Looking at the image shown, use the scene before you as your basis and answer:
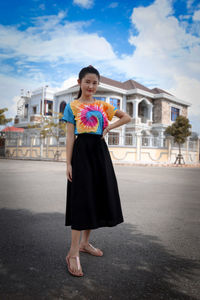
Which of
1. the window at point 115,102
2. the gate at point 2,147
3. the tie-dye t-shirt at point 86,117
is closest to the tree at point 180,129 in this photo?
the window at point 115,102

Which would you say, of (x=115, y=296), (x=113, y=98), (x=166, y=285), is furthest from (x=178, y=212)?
(x=113, y=98)

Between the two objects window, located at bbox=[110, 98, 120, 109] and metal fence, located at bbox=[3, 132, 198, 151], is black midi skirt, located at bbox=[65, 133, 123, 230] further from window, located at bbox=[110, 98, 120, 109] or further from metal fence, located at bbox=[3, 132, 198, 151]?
window, located at bbox=[110, 98, 120, 109]

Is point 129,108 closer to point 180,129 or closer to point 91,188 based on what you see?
point 180,129

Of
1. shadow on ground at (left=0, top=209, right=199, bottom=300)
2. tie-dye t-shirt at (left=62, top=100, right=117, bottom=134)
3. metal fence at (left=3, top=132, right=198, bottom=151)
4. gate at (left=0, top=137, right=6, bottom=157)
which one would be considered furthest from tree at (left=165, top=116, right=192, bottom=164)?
tie-dye t-shirt at (left=62, top=100, right=117, bottom=134)

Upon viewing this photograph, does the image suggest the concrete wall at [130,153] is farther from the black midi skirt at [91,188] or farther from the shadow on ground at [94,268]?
the black midi skirt at [91,188]

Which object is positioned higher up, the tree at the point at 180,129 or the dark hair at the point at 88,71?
the tree at the point at 180,129

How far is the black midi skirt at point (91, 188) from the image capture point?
2.14 metres

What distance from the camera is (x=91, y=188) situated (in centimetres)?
218

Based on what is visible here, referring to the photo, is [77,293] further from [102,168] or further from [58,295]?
[102,168]

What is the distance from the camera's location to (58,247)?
256 cm

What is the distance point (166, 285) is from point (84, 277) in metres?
0.61

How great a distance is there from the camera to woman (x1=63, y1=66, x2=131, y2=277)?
2.15 metres

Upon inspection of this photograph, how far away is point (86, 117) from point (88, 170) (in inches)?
18.4

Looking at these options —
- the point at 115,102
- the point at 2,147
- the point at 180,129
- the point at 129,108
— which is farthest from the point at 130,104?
the point at 2,147
